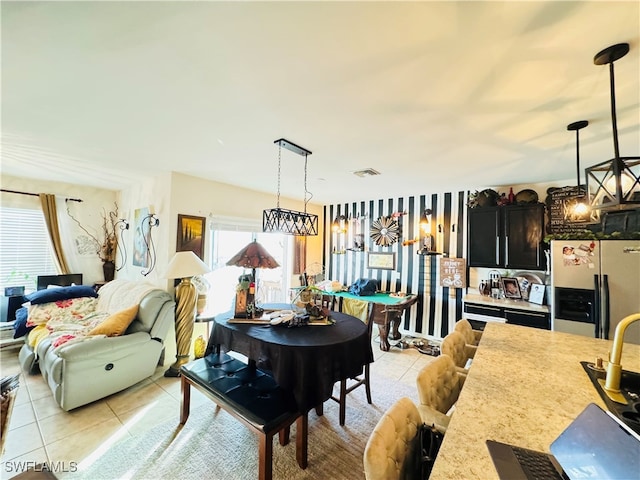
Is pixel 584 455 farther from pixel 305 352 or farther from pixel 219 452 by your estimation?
pixel 219 452

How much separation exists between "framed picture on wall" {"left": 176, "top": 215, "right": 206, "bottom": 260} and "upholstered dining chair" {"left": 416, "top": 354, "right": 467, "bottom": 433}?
3.26 metres

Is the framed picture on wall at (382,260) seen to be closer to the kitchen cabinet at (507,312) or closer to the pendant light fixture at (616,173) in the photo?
the kitchen cabinet at (507,312)

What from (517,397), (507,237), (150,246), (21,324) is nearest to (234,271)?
(150,246)

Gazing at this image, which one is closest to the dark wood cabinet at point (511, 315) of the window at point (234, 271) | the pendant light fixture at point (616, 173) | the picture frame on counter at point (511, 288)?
the picture frame on counter at point (511, 288)

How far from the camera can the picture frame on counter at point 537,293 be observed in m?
3.33

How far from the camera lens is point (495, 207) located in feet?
11.9

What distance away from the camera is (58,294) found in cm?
349

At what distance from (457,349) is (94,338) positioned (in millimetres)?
3459

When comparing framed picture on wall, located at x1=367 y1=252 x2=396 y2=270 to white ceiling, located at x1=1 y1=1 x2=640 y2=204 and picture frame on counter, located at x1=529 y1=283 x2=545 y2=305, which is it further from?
white ceiling, located at x1=1 y1=1 x2=640 y2=204

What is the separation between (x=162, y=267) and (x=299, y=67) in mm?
3153

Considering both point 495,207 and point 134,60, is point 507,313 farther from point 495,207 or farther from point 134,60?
point 134,60

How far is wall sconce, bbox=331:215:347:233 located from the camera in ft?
17.7

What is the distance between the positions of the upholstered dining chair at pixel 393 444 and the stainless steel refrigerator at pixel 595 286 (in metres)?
2.60

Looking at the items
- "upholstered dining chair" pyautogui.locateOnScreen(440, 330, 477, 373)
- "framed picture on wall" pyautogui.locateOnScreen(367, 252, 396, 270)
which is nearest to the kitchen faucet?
"upholstered dining chair" pyautogui.locateOnScreen(440, 330, 477, 373)
